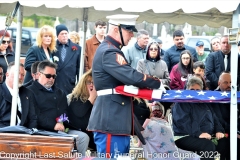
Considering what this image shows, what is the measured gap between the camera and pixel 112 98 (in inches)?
233

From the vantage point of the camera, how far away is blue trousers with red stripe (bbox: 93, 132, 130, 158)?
5938 mm

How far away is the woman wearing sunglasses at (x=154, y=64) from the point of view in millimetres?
9273

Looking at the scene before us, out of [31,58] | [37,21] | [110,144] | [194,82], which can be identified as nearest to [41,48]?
[31,58]

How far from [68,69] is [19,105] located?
7.49 ft

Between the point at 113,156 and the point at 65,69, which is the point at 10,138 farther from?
the point at 65,69

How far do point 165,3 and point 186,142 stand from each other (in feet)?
6.94

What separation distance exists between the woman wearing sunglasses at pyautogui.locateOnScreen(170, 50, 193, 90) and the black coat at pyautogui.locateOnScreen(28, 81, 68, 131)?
8.64 ft

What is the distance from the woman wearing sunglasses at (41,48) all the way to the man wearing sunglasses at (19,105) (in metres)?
1.35

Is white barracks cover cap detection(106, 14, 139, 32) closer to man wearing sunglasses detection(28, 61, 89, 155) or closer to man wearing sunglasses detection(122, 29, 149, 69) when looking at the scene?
man wearing sunglasses detection(28, 61, 89, 155)

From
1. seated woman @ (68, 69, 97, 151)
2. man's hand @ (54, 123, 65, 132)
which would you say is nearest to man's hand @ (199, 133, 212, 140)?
seated woman @ (68, 69, 97, 151)

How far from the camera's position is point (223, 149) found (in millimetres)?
7738

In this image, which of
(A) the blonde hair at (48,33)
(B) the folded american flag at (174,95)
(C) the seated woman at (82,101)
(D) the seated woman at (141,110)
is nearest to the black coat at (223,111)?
(D) the seated woman at (141,110)

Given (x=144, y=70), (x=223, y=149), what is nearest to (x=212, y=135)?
(x=223, y=149)

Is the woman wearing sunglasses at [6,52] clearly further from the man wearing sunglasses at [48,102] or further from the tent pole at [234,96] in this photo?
the tent pole at [234,96]
